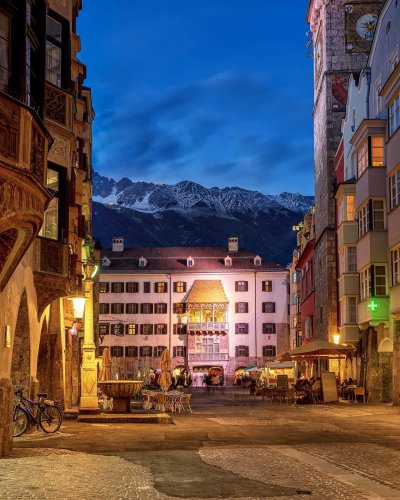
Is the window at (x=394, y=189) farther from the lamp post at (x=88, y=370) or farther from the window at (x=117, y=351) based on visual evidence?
the window at (x=117, y=351)

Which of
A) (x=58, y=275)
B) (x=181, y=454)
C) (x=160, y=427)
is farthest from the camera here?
(x=160, y=427)

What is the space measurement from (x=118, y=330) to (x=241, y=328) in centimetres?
1522

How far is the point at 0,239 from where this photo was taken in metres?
14.0

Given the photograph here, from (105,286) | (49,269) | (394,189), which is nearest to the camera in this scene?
(49,269)

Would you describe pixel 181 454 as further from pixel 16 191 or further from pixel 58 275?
pixel 58 275

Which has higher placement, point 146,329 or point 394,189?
point 394,189

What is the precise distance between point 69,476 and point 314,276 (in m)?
55.2

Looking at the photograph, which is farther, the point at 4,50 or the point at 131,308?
the point at 131,308

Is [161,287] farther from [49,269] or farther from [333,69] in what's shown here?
[49,269]

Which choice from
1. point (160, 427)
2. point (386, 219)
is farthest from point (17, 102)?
point (386, 219)

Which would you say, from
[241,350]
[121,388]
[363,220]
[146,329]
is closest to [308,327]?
[363,220]

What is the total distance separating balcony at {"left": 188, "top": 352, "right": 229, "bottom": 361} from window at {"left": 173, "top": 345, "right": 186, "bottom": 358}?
1.11 meters

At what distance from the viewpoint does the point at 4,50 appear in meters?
13.2

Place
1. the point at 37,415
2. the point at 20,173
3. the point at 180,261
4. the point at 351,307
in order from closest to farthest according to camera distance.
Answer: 1. the point at 20,173
2. the point at 37,415
3. the point at 351,307
4. the point at 180,261
